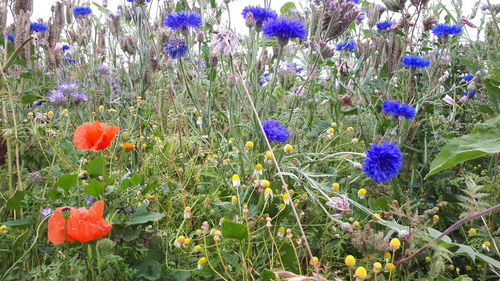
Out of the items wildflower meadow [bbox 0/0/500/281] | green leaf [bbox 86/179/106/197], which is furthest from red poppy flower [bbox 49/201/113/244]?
green leaf [bbox 86/179/106/197]

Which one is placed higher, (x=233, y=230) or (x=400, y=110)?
(x=400, y=110)

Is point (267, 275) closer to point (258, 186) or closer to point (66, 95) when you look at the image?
point (258, 186)

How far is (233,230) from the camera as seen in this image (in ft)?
3.14

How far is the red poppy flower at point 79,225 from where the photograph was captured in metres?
0.84

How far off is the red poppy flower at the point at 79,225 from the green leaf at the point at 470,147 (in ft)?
2.14

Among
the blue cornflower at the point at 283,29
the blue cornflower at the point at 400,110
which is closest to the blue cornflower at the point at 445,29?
the blue cornflower at the point at 400,110

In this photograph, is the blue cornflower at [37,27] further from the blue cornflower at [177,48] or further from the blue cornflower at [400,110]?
the blue cornflower at [400,110]

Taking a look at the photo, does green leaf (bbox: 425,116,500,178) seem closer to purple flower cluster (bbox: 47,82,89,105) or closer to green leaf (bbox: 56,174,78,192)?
green leaf (bbox: 56,174,78,192)

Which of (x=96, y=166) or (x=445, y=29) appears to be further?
(x=445, y=29)

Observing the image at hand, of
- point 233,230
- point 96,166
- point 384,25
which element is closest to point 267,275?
point 233,230

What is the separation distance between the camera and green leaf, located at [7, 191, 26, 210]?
3.56 ft

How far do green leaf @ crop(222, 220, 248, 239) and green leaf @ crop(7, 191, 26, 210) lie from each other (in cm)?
52

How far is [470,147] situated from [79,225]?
31.7 inches

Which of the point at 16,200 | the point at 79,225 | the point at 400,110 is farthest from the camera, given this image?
the point at 400,110
